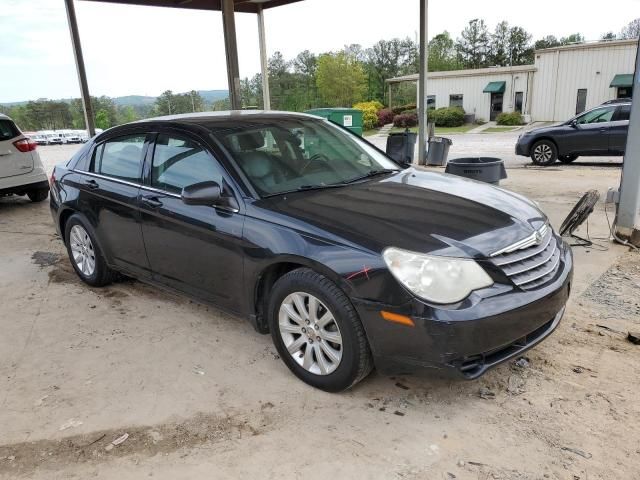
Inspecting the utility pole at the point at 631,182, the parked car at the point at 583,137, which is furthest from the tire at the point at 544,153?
the utility pole at the point at 631,182

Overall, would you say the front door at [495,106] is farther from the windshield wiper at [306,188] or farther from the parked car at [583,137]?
the windshield wiper at [306,188]

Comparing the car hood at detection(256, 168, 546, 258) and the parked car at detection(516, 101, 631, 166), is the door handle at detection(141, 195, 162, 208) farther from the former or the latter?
the parked car at detection(516, 101, 631, 166)

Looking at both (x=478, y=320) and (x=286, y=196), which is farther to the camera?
(x=286, y=196)

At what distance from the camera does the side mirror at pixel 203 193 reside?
3176 millimetres

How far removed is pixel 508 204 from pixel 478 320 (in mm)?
1069

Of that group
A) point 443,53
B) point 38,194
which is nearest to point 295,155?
point 38,194

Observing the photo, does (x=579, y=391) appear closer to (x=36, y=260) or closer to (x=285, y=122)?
(x=285, y=122)

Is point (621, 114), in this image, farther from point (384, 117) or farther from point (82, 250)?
point (384, 117)

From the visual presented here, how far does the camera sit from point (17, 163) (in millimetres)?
8359

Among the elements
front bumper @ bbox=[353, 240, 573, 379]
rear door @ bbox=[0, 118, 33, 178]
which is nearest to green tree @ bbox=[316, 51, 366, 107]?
rear door @ bbox=[0, 118, 33, 178]

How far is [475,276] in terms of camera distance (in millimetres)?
2570

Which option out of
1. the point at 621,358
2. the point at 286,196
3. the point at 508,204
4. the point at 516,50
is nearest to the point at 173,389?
the point at 286,196

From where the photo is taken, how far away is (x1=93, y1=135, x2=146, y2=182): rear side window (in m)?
4.03

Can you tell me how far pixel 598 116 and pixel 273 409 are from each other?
11.9m
